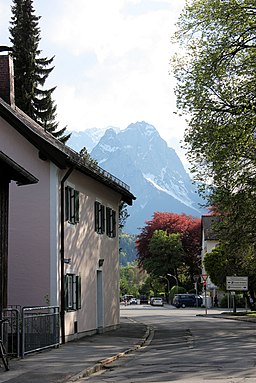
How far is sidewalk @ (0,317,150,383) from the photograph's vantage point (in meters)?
14.7

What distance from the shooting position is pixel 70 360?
1808 cm

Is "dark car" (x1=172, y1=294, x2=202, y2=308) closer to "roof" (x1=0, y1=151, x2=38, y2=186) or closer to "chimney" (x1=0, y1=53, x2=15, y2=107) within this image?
"chimney" (x1=0, y1=53, x2=15, y2=107)

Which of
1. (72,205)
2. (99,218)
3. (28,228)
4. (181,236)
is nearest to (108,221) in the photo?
(99,218)

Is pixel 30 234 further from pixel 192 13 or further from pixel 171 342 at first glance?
pixel 192 13

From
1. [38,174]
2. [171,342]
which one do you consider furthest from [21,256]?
[171,342]

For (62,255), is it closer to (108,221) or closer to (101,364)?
(101,364)

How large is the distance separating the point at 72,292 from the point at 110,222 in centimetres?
778

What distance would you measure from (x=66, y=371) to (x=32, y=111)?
1249 inches

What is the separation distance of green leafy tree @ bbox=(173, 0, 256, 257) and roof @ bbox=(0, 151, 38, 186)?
12.2m

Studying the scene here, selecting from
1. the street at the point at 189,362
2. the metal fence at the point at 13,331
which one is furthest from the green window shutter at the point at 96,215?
the metal fence at the point at 13,331

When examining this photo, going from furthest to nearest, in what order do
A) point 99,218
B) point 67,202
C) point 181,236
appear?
point 181,236 < point 99,218 < point 67,202

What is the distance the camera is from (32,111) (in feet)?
150

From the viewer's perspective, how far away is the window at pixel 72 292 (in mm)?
24906

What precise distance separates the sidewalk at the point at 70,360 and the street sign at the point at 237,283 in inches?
899
